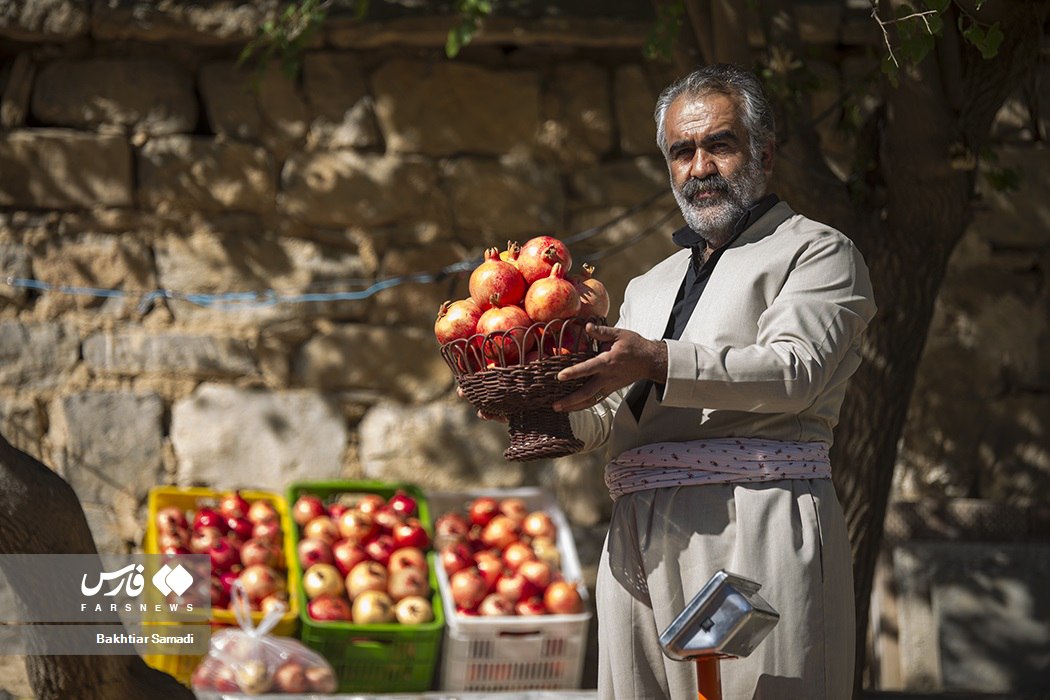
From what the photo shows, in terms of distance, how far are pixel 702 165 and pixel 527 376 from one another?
20.8 inches

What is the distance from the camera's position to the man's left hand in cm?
214

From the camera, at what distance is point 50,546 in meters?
2.83

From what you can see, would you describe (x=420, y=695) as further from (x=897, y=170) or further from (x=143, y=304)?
(x=897, y=170)

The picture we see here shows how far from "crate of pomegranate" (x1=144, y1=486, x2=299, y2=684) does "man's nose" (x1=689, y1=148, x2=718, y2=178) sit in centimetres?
235

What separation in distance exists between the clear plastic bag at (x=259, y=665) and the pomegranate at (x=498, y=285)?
1.69m

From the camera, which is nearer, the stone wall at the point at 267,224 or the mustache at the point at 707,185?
the mustache at the point at 707,185

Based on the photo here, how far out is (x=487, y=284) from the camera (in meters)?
2.39

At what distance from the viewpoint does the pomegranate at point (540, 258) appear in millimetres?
2428

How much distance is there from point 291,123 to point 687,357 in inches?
126

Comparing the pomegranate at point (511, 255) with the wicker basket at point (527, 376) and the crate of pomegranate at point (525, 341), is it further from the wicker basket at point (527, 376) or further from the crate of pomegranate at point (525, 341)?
the wicker basket at point (527, 376)

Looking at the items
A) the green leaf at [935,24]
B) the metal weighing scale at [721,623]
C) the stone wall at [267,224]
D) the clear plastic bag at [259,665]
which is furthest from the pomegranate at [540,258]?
the stone wall at [267,224]

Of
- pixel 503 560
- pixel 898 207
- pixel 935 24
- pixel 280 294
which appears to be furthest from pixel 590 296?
pixel 280 294

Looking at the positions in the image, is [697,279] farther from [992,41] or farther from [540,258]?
[992,41]

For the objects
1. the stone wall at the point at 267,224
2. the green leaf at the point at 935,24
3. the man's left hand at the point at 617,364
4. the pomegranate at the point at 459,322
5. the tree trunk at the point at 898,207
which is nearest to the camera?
the man's left hand at the point at 617,364
